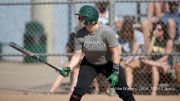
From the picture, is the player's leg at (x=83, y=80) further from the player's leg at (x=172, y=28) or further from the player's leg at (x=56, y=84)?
the player's leg at (x=172, y=28)

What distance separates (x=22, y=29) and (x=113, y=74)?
7391mm

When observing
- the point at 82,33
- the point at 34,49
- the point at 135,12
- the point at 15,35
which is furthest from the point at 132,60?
the point at 34,49

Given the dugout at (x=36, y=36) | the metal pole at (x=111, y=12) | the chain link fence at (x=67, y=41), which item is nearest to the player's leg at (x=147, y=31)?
the chain link fence at (x=67, y=41)

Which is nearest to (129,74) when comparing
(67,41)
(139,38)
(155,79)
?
(155,79)

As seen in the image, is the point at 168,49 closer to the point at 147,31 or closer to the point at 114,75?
the point at 147,31

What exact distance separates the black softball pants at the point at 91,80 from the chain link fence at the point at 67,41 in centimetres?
231

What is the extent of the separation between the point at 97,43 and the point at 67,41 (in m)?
3.95

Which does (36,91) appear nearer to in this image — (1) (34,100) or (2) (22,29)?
(1) (34,100)

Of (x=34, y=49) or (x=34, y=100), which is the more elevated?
(x=34, y=49)

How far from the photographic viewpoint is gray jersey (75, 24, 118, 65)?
27.0 ft

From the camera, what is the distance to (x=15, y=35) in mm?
14125

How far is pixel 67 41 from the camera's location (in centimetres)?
1220

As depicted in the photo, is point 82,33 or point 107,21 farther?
point 107,21

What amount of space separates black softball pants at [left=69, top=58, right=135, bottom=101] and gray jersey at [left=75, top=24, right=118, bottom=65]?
9 cm
